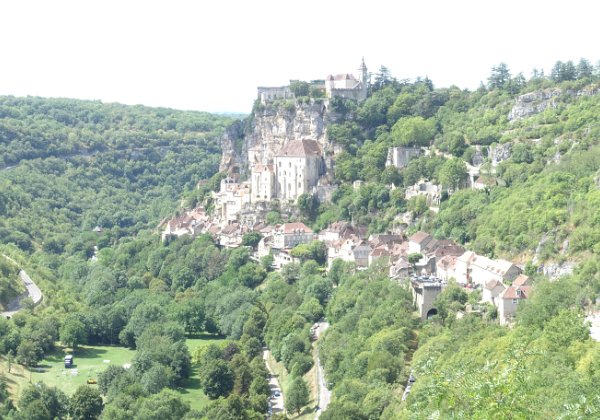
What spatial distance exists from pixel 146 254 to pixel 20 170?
A: 100 ft

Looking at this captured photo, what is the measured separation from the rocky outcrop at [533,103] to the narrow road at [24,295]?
125ft

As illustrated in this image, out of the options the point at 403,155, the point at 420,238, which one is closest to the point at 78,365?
the point at 420,238

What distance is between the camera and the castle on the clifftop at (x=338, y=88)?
8706 centimetres

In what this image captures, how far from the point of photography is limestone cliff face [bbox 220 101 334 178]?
83.8 meters

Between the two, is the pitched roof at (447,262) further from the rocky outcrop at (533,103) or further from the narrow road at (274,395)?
the rocky outcrop at (533,103)

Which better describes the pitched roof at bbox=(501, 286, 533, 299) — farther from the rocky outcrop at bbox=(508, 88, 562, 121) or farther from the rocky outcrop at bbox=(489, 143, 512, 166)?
the rocky outcrop at bbox=(508, 88, 562, 121)

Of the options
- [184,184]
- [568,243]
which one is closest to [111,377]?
[568,243]

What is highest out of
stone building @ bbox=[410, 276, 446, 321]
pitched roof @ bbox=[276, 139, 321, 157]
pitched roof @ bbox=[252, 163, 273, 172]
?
pitched roof @ bbox=[276, 139, 321, 157]

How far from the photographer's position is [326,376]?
45281mm

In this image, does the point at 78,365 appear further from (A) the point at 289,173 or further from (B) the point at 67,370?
(A) the point at 289,173

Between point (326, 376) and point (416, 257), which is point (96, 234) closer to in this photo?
point (416, 257)

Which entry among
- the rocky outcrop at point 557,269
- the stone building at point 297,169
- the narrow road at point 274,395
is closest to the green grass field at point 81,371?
the narrow road at point 274,395

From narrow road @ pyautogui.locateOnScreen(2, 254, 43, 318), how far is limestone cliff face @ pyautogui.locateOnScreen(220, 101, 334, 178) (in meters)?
24.6

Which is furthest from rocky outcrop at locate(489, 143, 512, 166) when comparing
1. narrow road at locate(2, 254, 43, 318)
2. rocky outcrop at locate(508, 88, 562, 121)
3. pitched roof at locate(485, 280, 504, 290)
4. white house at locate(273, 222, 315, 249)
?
narrow road at locate(2, 254, 43, 318)
